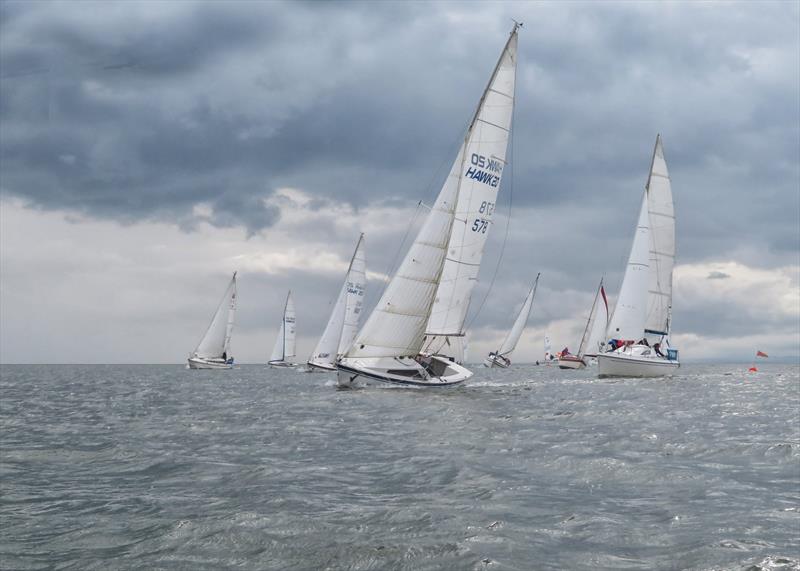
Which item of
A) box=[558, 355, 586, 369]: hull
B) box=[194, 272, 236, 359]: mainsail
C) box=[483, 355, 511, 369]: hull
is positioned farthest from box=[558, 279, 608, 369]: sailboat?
box=[194, 272, 236, 359]: mainsail

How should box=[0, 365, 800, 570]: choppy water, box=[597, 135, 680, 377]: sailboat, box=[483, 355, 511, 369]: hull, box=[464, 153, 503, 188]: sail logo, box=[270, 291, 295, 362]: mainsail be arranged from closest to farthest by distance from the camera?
box=[0, 365, 800, 570]: choppy water → box=[464, 153, 503, 188]: sail logo → box=[597, 135, 680, 377]: sailboat → box=[270, 291, 295, 362]: mainsail → box=[483, 355, 511, 369]: hull

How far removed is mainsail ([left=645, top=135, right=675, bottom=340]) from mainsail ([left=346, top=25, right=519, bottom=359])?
25.1 m

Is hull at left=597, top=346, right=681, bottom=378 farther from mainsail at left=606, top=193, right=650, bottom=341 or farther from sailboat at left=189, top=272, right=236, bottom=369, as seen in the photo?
sailboat at left=189, top=272, right=236, bottom=369

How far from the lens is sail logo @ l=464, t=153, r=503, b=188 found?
38.6 meters

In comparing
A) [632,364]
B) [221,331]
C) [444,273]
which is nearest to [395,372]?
[444,273]

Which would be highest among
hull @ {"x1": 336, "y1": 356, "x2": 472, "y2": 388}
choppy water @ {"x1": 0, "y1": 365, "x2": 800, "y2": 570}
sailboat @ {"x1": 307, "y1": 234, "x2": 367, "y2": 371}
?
sailboat @ {"x1": 307, "y1": 234, "x2": 367, "y2": 371}

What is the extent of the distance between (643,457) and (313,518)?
8.22 m

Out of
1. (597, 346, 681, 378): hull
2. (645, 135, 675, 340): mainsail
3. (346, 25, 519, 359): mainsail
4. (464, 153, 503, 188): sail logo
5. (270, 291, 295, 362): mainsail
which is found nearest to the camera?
(346, 25, 519, 359): mainsail

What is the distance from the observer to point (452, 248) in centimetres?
3872

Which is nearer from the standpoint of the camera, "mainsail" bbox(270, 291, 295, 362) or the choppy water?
the choppy water

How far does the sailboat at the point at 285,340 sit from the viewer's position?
330 feet

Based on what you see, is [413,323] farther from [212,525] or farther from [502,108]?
[212,525]

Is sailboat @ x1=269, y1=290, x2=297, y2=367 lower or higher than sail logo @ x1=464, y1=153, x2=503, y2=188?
lower

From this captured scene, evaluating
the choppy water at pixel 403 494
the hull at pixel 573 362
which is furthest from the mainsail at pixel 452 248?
the hull at pixel 573 362
